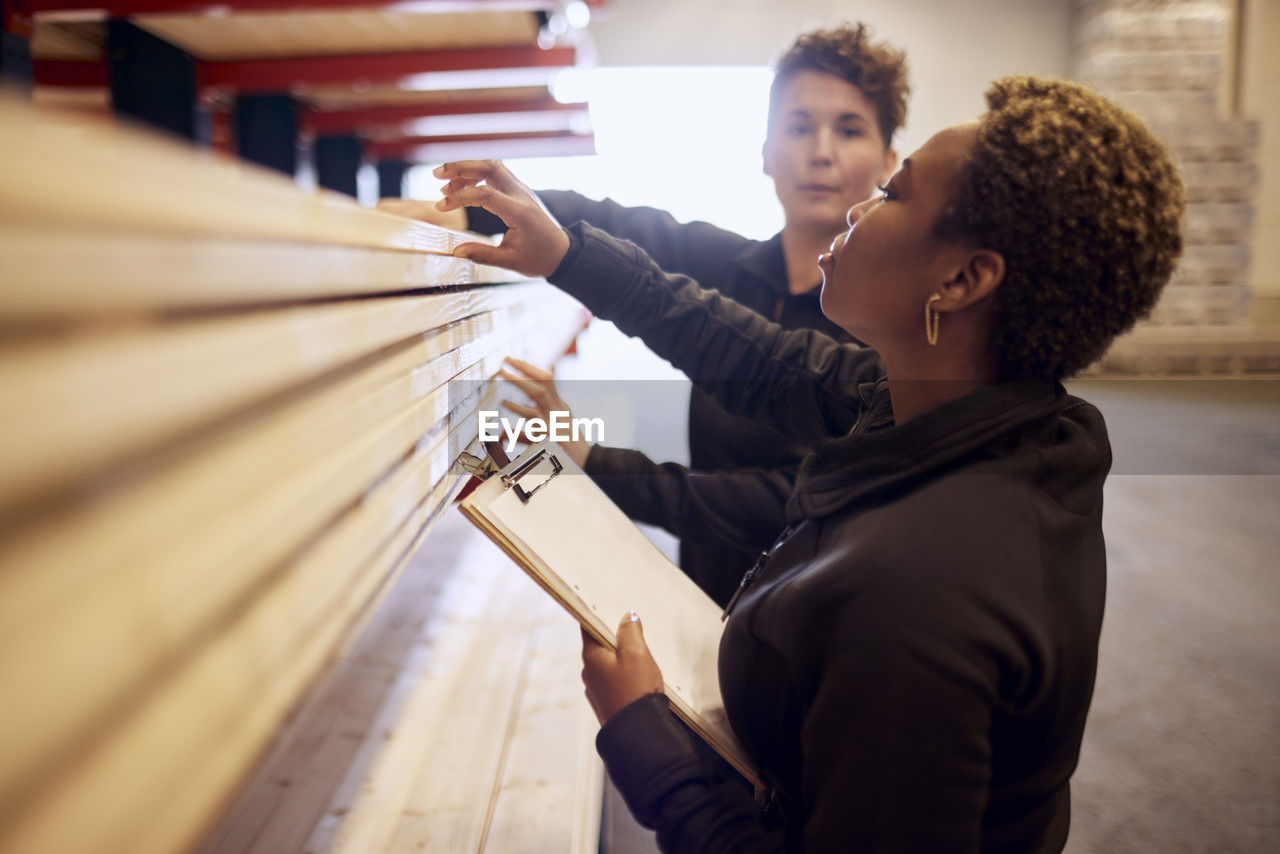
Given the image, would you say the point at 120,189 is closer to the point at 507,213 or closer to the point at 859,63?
the point at 507,213

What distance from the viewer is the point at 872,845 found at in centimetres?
59

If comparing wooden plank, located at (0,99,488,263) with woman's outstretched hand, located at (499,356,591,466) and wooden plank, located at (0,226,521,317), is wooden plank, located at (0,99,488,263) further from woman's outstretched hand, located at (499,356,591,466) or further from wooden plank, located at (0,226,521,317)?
woman's outstretched hand, located at (499,356,591,466)

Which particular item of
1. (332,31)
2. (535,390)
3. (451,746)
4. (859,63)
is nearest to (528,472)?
(535,390)

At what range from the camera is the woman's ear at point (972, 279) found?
27.2 inches

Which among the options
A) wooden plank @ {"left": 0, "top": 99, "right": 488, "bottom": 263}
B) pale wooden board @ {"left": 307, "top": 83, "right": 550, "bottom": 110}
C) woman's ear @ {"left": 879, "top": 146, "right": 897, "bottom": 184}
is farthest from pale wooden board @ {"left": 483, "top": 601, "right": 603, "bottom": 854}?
pale wooden board @ {"left": 307, "top": 83, "right": 550, "bottom": 110}

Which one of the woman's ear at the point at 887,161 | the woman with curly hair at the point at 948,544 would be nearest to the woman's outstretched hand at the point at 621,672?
the woman with curly hair at the point at 948,544

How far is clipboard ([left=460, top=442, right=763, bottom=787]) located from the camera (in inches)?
30.2

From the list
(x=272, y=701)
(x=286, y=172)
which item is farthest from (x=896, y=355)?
(x=286, y=172)

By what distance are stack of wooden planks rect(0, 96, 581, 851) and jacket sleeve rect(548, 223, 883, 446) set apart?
605 mm

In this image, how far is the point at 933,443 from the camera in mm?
674

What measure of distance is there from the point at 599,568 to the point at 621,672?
0.11m

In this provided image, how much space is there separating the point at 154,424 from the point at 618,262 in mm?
811

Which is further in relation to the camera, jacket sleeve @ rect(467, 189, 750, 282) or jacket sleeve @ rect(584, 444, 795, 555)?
jacket sleeve @ rect(467, 189, 750, 282)

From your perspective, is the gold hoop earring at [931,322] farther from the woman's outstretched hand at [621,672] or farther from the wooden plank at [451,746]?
the wooden plank at [451,746]
